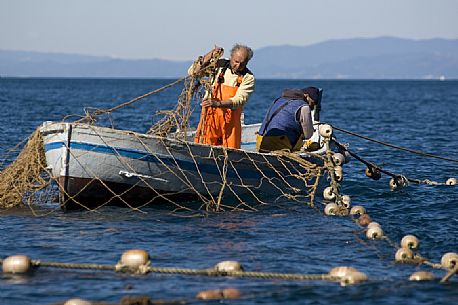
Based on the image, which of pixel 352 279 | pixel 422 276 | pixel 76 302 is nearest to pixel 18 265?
pixel 76 302

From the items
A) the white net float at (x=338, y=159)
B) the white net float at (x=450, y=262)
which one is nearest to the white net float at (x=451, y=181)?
the white net float at (x=338, y=159)

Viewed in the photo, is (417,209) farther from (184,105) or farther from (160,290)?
(160,290)

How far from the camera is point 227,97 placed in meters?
13.9

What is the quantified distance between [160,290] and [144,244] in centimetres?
225

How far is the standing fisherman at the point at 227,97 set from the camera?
A: 44.7ft

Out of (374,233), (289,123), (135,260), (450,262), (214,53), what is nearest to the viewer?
(135,260)

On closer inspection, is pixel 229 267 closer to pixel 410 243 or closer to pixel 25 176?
pixel 410 243

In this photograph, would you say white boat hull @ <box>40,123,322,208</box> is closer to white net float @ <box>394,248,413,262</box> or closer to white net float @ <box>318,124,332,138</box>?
white net float @ <box>318,124,332,138</box>

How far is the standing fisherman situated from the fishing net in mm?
196

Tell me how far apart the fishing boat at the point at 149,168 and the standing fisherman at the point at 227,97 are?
49cm

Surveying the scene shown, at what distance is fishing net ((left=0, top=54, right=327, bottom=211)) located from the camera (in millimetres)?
12594

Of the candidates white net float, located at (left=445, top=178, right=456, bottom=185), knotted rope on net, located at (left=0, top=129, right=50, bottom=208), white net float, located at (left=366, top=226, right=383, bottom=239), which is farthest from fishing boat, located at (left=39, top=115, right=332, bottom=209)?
white net float, located at (left=445, top=178, right=456, bottom=185)

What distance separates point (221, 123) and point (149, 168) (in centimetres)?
165

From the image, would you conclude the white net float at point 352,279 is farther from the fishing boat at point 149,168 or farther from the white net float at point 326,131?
the white net float at point 326,131
